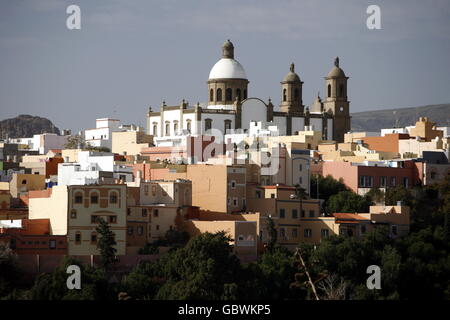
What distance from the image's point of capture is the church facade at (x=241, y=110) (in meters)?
80.4

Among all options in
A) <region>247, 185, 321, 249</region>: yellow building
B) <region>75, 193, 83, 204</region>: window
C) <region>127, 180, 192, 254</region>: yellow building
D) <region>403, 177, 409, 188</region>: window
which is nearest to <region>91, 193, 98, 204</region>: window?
<region>75, 193, 83, 204</region>: window

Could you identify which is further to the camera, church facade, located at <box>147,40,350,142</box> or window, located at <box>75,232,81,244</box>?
church facade, located at <box>147,40,350,142</box>

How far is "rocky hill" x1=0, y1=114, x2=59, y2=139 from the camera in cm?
12412

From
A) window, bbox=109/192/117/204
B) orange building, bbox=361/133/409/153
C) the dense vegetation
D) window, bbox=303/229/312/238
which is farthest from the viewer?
orange building, bbox=361/133/409/153

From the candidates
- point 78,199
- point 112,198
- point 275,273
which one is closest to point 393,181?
point 275,273

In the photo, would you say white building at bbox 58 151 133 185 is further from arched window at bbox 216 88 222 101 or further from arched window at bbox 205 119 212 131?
arched window at bbox 216 88 222 101

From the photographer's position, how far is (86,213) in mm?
50938

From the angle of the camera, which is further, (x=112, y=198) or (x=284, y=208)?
(x=284, y=208)

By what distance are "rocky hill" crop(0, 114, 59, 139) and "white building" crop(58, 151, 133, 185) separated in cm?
5790

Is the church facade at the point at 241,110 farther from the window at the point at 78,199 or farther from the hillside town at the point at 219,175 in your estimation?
the window at the point at 78,199

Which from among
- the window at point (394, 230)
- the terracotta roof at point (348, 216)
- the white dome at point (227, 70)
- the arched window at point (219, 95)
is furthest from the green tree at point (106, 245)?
the white dome at point (227, 70)

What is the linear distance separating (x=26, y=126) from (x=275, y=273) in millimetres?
80772

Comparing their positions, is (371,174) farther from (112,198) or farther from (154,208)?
(112,198)

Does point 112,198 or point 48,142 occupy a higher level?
point 48,142
